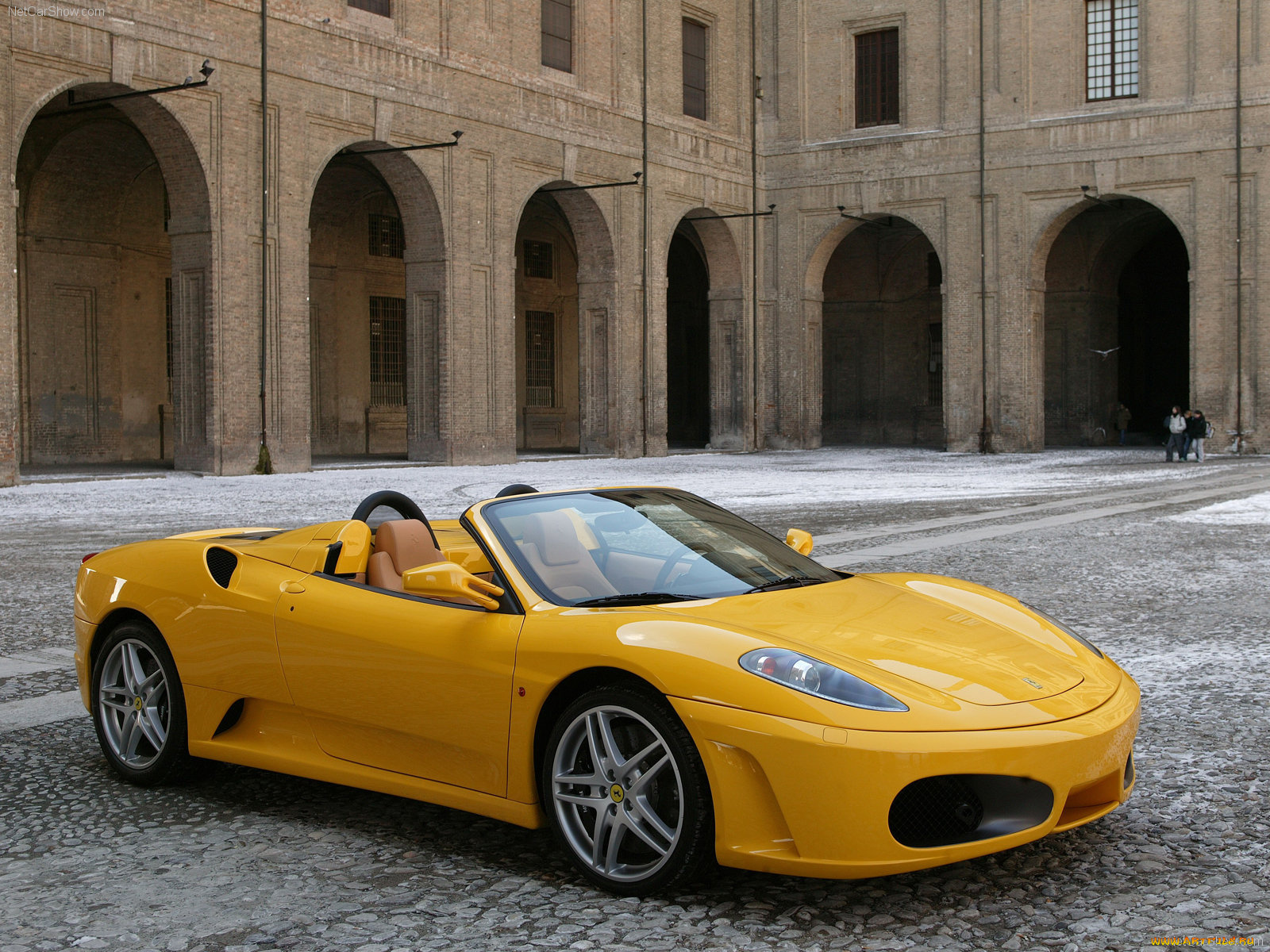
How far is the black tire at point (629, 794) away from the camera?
3.31 metres

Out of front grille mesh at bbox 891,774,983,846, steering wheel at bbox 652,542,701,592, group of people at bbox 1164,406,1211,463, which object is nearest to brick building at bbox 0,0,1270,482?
group of people at bbox 1164,406,1211,463

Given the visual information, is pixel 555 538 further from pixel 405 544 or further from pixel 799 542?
pixel 799 542

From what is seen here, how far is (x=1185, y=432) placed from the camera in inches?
1151

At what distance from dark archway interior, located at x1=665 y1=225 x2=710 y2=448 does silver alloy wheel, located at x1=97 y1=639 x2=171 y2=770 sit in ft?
114

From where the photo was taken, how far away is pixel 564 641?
11.9 ft

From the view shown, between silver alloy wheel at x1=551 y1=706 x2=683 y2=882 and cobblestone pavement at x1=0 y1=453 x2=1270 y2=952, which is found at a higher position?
silver alloy wheel at x1=551 y1=706 x2=683 y2=882

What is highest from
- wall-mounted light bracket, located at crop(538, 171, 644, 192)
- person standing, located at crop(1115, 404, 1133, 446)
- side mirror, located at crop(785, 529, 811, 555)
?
wall-mounted light bracket, located at crop(538, 171, 644, 192)

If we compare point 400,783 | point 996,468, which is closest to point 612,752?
point 400,783

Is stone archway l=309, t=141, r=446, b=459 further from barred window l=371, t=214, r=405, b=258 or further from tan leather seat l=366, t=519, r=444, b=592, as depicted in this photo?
tan leather seat l=366, t=519, r=444, b=592

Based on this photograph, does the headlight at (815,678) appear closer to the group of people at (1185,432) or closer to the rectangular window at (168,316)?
the rectangular window at (168,316)

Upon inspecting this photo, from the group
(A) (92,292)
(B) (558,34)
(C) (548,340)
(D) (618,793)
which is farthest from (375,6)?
(D) (618,793)

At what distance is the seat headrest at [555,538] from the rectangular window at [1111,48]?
32.1 metres

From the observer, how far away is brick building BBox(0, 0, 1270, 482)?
23.1 meters

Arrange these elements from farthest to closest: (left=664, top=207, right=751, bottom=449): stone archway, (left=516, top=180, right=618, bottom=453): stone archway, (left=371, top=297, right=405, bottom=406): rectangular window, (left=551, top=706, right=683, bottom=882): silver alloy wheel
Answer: (left=664, top=207, right=751, bottom=449): stone archway
(left=516, top=180, right=618, bottom=453): stone archway
(left=371, top=297, right=405, bottom=406): rectangular window
(left=551, top=706, right=683, bottom=882): silver alloy wheel
